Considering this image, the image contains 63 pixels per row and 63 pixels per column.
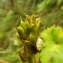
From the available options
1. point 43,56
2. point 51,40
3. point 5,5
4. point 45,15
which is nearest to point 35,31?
point 43,56

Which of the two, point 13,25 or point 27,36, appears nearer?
point 27,36

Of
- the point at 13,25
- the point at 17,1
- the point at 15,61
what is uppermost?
the point at 17,1

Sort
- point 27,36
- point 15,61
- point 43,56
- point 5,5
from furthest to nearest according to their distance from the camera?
point 5,5 < point 15,61 < point 43,56 < point 27,36

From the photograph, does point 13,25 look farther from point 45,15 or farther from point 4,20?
point 45,15

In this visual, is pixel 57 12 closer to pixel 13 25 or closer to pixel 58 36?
pixel 13 25

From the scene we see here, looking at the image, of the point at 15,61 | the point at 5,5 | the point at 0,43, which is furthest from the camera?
the point at 5,5

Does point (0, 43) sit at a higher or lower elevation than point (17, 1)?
lower

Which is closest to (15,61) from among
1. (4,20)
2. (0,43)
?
(0,43)

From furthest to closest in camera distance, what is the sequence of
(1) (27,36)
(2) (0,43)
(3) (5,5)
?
(3) (5,5) < (2) (0,43) < (1) (27,36)

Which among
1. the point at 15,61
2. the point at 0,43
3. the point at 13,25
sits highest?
the point at 13,25
